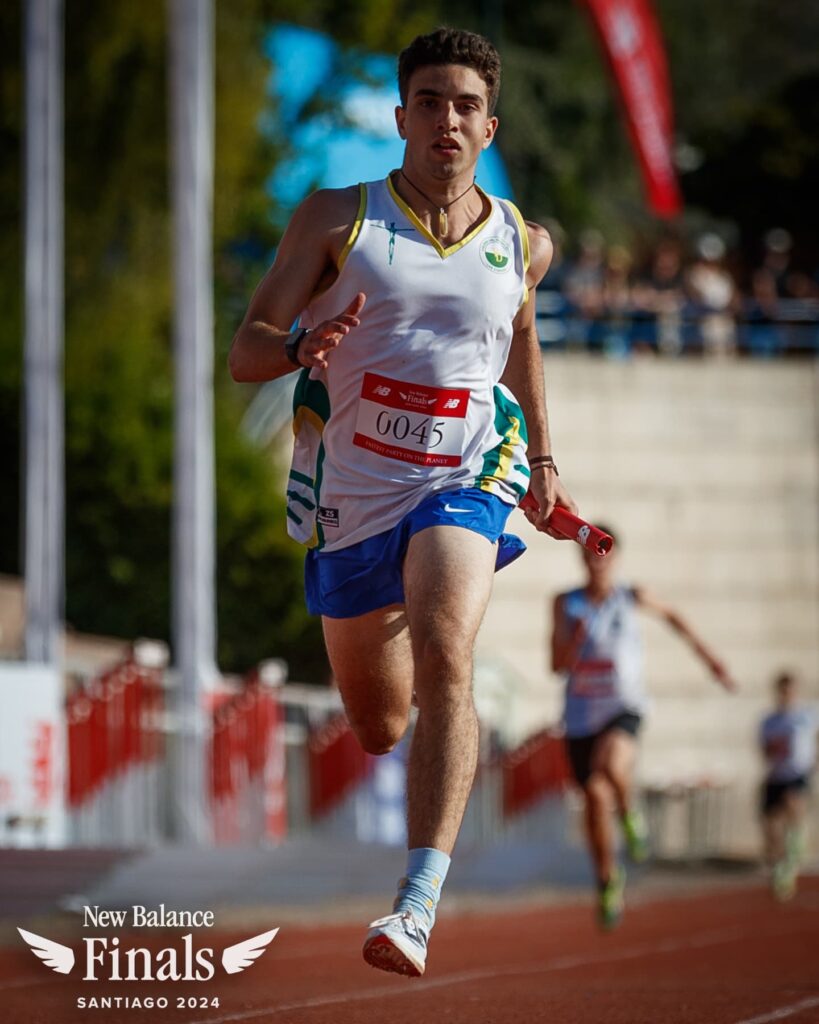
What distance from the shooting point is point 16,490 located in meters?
31.4

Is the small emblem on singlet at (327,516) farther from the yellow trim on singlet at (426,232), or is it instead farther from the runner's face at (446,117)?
the runner's face at (446,117)

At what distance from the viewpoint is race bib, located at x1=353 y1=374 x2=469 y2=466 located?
7098 mm

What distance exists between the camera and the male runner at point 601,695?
13.4 meters

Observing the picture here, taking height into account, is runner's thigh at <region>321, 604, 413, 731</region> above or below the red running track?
above

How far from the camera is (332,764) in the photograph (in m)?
18.9

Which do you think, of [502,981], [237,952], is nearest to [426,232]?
[237,952]

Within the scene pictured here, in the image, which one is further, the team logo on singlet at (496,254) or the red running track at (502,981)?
the red running track at (502,981)

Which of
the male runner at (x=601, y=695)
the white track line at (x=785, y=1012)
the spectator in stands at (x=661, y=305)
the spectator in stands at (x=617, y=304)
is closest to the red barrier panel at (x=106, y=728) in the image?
the male runner at (x=601, y=695)

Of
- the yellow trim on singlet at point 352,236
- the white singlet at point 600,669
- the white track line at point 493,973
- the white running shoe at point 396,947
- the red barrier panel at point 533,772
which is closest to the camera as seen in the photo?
the white running shoe at point 396,947

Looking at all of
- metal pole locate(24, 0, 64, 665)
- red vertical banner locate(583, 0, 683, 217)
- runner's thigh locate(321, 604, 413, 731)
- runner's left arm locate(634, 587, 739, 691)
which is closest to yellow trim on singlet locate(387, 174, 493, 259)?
Result: runner's thigh locate(321, 604, 413, 731)

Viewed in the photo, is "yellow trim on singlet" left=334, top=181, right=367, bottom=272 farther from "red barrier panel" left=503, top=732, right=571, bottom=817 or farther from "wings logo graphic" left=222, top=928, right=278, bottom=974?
"red barrier panel" left=503, top=732, right=571, bottom=817

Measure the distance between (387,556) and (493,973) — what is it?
12.9ft

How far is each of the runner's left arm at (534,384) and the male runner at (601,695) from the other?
5746 mm

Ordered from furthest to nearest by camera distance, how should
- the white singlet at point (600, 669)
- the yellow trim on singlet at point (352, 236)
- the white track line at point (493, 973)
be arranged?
the white singlet at point (600, 669), the white track line at point (493, 973), the yellow trim on singlet at point (352, 236)
